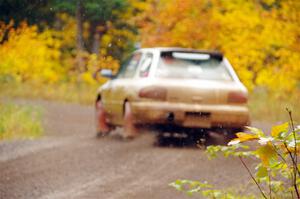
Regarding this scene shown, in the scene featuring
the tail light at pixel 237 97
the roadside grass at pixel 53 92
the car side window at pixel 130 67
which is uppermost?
the car side window at pixel 130 67

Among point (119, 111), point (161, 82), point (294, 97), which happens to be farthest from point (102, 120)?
point (294, 97)

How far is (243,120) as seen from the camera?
11.9m

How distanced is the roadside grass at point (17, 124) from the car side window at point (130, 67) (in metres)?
2.22

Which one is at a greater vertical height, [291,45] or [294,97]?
[291,45]

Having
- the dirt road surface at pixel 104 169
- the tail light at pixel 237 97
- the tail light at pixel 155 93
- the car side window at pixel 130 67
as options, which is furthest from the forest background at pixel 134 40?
the dirt road surface at pixel 104 169

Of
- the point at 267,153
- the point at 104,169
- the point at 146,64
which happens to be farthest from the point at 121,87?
the point at 267,153

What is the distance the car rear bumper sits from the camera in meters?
11.6

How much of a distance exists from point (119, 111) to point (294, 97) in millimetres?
10022

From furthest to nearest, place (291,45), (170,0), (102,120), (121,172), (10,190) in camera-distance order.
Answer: (170,0)
(291,45)
(102,120)
(121,172)
(10,190)

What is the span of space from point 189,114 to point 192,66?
1000mm

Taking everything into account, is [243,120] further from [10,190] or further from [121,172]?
[10,190]

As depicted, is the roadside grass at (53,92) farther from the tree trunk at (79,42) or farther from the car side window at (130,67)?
the car side window at (130,67)

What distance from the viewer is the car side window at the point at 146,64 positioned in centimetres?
1241

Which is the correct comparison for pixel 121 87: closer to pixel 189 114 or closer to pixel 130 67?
pixel 130 67
